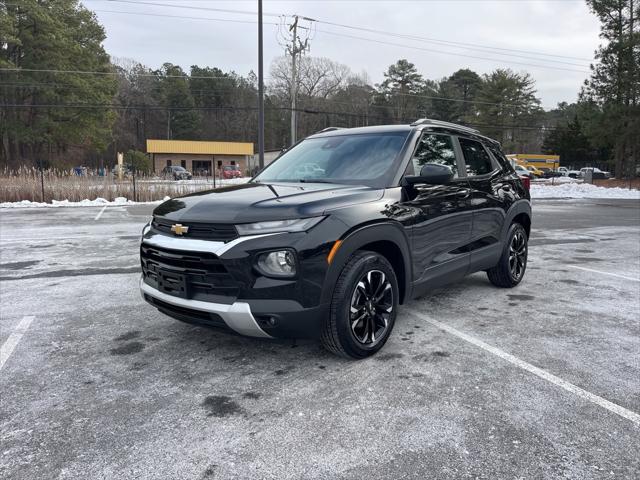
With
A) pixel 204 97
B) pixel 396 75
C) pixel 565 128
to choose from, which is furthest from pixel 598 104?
pixel 204 97

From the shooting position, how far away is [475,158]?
5.12 m

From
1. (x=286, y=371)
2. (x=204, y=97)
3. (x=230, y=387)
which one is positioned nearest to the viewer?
(x=230, y=387)

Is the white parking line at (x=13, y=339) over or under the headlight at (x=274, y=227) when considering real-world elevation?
under

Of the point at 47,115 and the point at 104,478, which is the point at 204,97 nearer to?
the point at 47,115

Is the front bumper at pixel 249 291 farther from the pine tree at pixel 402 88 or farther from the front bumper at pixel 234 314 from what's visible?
the pine tree at pixel 402 88

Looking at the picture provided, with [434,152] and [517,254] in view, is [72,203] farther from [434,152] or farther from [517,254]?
[434,152]

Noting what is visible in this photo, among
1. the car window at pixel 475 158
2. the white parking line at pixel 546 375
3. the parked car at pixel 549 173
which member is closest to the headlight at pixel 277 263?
the white parking line at pixel 546 375

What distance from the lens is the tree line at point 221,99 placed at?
39.3 meters

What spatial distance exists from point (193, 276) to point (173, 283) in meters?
0.20

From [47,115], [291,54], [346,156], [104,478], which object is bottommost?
[104,478]

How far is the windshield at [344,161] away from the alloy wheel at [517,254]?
2327mm

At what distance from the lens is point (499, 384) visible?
3256 mm

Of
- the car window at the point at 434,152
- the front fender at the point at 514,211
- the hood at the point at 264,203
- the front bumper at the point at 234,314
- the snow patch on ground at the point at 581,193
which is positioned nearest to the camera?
the front bumper at the point at 234,314

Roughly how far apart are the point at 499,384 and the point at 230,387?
5.97 feet
